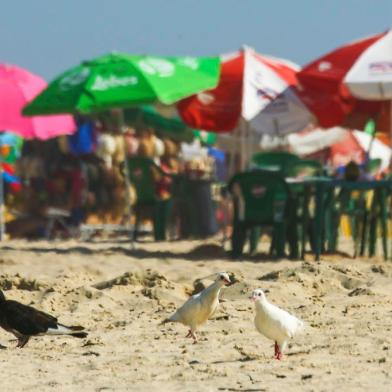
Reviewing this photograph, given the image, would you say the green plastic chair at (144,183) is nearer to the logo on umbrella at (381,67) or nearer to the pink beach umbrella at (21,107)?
the pink beach umbrella at (21,107)

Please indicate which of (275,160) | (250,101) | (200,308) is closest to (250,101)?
(250,101)

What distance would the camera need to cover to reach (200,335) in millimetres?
7547

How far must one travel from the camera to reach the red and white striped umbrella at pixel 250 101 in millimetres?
15523

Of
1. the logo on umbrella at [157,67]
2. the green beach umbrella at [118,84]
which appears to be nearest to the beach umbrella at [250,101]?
the green beach umbrella at [118,84]

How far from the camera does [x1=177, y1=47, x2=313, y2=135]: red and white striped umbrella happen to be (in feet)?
50.9

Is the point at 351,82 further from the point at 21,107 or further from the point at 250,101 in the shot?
the point at 21,107

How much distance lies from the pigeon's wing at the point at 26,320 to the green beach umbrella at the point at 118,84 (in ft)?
21.1

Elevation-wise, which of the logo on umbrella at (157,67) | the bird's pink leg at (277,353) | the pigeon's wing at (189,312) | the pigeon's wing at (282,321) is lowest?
the bird's pink leg at (277,353)

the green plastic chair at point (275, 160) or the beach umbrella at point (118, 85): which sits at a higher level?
the beach umbrella at point (118, 85)

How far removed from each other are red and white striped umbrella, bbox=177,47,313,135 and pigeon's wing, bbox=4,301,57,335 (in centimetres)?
836

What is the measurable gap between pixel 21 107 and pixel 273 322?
36.3 feet

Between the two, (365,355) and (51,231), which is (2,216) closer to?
(51,231)

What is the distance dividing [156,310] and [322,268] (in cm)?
204

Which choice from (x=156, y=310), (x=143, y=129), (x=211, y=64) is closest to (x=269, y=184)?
(x=211, y=64)
